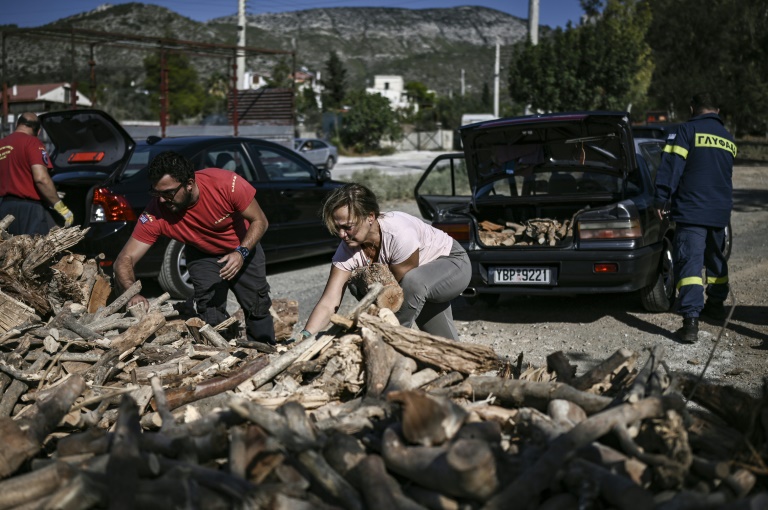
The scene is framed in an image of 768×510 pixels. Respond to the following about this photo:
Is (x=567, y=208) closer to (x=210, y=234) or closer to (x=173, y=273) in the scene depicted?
(x=210, y=234)

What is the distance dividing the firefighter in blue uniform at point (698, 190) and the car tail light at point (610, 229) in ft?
1.10

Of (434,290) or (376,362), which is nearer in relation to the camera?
(376,362)

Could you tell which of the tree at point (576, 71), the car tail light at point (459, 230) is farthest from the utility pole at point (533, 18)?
the car tail light at point (459, 230)

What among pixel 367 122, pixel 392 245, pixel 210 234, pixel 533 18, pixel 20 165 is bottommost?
pixel 210 234

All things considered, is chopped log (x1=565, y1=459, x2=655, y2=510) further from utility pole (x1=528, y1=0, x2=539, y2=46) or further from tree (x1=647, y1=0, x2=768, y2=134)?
tree (x1=647, y1=0, x2=768, y2=134)

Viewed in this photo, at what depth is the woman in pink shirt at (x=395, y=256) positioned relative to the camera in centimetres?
429

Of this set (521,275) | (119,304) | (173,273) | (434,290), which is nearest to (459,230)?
(521,275)

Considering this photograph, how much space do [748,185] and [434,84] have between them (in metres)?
127

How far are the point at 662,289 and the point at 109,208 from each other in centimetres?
535

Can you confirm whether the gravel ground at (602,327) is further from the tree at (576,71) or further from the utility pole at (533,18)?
the tree at (576,71)

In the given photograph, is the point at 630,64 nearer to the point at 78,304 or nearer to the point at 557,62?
the point at 557,62

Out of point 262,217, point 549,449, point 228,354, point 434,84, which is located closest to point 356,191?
point 228,354

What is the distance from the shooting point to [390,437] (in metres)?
2.78

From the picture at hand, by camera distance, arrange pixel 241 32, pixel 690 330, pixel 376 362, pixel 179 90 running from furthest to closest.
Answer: pixel 179 90 → pixel 241 32 → pixel 690 330 → pixel 376 362
